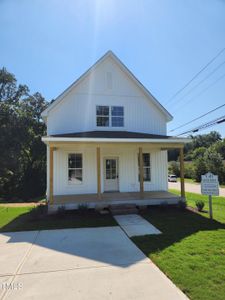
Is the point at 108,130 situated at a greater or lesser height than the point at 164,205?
greater

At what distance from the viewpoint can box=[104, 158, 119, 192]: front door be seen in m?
12.6

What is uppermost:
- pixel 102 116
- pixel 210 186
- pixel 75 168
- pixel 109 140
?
pixel 102 116

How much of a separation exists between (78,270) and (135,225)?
3.73 metres

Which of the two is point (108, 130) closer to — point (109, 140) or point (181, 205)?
point (109, 140)

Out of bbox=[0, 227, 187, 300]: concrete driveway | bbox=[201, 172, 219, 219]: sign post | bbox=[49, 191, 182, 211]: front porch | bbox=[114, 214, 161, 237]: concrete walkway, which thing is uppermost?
bbox=[201, 172, 219, 219]: sign post

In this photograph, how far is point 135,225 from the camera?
311 inches

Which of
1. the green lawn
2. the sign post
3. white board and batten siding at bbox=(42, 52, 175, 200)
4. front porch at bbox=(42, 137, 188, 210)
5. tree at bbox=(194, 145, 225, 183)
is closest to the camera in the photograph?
the green lawn

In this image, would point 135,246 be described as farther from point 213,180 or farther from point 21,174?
point 21,174

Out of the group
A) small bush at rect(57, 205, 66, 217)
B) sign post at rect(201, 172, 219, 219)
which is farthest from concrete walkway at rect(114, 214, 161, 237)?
sign post at rect(201, 172, 219, 219)

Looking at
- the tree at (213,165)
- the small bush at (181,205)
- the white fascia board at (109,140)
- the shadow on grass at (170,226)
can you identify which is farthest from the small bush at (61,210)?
the tree at (213,165)

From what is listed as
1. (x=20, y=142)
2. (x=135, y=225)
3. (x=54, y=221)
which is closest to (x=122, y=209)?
(x=135, y=225)

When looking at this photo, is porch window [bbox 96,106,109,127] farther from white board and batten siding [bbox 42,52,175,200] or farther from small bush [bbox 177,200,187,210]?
small bush [bbox 177,200,187,210]

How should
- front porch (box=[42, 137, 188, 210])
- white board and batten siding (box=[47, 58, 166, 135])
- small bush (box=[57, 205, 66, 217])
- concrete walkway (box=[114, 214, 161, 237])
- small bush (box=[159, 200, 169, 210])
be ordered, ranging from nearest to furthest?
concrete walkway (box=[114, 214, 161, 237]) < small bush (box=[57, 205, 66, 217]) < front porch (box=[42, 137, 188, 210]) < small bush (box=[159, 200, 169, 210]) < white board and batten siding (box=[47, 58, 166, 135])

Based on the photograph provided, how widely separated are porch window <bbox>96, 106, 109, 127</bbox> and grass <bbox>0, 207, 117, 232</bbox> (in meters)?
5.20
